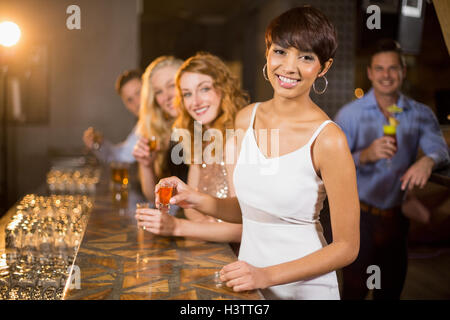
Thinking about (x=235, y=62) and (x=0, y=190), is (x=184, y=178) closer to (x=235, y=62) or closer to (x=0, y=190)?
(x=0, y=190)

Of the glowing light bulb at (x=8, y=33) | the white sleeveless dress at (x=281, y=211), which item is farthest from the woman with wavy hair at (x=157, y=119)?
the glowing light bulb at (x=8, y=33)

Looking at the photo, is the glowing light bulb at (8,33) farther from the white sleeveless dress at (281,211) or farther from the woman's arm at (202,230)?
the white sleeveless dress at (281,211)

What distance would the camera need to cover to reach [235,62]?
352 inches

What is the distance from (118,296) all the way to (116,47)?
Answer: 508cm

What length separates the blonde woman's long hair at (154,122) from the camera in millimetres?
2713

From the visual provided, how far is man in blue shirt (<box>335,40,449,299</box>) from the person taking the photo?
303cm

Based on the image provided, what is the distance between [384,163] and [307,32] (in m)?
1.86

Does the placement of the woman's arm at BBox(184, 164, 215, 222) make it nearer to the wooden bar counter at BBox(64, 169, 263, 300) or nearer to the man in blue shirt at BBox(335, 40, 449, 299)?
the wooden bar counter at BBox(64, 169, 263, 300)

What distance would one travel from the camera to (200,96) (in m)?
2.11

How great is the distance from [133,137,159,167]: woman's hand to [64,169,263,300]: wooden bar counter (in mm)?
445

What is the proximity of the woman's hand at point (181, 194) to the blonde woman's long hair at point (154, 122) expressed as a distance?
94 centimetres

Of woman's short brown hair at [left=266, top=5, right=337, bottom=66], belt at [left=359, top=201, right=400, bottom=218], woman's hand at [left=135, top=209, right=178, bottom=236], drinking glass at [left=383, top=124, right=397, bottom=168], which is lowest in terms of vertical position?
belt at [left=359, top=201, right=400, bottom=218]

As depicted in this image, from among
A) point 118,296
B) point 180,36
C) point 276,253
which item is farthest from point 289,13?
point 180,36

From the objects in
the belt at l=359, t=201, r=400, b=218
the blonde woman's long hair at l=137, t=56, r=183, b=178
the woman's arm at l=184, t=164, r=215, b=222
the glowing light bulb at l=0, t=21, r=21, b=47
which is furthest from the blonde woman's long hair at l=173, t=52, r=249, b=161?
the glowing light bulb at l=0, t=21, r=21, b=47
